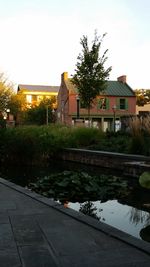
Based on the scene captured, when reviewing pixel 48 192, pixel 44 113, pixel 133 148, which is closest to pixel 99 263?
pixel 48 192

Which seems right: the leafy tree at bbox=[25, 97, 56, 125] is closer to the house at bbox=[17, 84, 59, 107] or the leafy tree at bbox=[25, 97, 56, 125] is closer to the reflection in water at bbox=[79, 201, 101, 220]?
the house at bbox=[17, 84, 59, 107]

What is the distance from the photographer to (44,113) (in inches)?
2276

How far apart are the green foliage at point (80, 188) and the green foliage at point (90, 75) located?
1775 cm

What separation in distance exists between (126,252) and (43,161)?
49.2ft

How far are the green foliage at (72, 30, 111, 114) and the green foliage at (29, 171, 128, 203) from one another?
17751mm

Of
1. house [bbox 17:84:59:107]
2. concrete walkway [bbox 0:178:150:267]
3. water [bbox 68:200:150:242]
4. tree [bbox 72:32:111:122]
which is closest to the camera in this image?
concrete walkway [bbox 0:178:150:267]

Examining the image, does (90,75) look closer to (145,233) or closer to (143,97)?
(145,233)

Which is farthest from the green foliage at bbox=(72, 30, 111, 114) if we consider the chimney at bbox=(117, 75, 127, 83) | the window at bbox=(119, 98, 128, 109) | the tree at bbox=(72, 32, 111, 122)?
the chimney at bbox=(117, 75, 127, 83)

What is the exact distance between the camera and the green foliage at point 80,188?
9.30 metres

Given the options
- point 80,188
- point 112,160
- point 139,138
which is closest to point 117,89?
point 112,160

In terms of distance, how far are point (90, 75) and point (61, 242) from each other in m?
23.9

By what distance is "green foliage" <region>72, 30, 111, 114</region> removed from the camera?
27984 millimetres

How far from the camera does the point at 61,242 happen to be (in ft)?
15.7

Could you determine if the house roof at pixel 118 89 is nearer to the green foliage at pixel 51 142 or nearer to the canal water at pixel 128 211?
the green foliage at pixel 51 142
